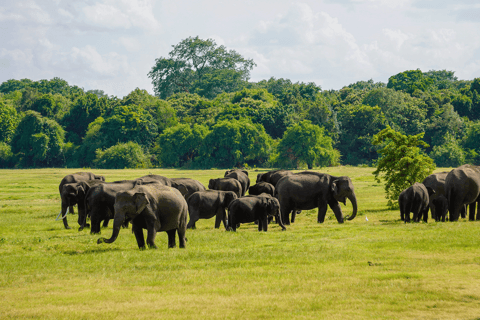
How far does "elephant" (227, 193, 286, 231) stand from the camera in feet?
58.1

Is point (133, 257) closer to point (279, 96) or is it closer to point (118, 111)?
point (118, 111)

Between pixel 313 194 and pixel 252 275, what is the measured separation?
1105cm

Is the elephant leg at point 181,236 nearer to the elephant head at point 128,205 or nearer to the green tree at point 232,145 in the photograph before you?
the elephant head at point 128,205

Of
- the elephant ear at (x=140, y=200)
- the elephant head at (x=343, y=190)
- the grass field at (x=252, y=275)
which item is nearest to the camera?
the grass field at (x=252, y=275)

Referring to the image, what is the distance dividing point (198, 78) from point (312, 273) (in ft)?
440

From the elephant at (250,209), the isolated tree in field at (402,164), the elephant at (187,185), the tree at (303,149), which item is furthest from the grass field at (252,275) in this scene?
the tree at (303,149)

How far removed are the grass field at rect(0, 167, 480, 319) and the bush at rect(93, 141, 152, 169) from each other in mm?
64009

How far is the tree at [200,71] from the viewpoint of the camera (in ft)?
443

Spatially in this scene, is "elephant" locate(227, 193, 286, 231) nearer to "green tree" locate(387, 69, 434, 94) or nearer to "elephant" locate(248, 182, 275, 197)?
"elephant" locate(248, 182, 275, 197)

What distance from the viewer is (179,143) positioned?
83188 millimetres

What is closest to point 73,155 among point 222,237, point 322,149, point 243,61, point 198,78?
point 322,149

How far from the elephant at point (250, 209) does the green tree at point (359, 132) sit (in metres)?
71.8

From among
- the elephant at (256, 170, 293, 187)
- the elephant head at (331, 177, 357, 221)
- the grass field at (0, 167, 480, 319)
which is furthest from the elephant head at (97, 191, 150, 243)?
the elephant at (256, 170, 293, 187)

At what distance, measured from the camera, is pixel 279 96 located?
11269 centimetres
